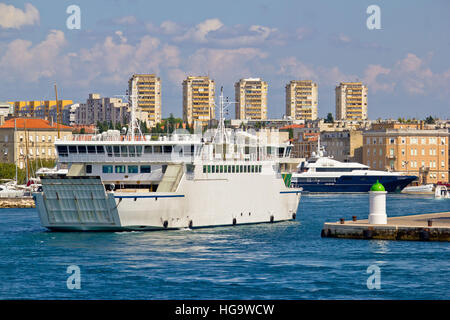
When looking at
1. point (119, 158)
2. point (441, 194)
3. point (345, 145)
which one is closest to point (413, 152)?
point (345, 145)

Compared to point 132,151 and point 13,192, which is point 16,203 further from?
point 132,151

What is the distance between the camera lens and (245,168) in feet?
213

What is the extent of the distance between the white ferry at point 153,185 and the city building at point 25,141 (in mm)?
90312

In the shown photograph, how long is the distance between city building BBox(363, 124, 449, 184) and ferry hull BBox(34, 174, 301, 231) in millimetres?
104615

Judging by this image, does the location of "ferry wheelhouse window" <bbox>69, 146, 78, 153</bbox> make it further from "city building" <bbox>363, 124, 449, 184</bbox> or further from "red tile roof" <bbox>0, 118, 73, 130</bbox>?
"city building" <bbox>363, 124, 449, 184</bbox>

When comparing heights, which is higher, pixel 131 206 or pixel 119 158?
pixel 119 158

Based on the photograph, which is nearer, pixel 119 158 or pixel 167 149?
pixel 119 158

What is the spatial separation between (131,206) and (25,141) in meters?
99.7

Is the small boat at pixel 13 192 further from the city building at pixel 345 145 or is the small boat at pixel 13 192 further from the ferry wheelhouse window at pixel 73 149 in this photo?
the city building at pixel 345 145

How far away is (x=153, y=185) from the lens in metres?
59.8

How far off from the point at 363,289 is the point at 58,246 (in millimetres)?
17657

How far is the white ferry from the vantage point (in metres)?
55.8
